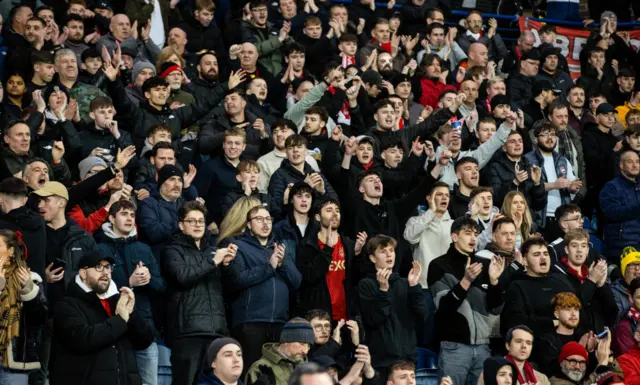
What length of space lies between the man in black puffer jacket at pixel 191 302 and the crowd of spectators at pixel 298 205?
0.06 feet

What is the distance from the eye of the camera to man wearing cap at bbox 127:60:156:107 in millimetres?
14906

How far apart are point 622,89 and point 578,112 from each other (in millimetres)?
1965

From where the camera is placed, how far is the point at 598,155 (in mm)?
16406

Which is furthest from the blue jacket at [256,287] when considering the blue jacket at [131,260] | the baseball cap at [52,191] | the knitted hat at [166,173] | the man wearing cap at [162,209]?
the baseball cap at [52,191]

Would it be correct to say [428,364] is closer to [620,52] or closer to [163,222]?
[163,222]

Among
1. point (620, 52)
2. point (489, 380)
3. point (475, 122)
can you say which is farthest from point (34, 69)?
point (620, 52)

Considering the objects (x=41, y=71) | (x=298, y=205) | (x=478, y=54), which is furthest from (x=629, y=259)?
(x=41, y=71)

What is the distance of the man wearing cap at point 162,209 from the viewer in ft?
39.0

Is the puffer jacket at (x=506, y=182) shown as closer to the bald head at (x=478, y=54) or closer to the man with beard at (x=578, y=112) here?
the man with beard at (x=578, y=112)

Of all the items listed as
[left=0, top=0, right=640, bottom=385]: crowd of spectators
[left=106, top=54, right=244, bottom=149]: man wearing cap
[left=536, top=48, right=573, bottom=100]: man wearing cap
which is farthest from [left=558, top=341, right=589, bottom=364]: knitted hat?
[left=536, top=48, right=573, bottom=100]: man wearing cap

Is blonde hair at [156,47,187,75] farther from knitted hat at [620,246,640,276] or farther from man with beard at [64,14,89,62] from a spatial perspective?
knitted hat at [620,246,640,276]

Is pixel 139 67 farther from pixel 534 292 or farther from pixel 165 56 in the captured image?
pixel 534 292

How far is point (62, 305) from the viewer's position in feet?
33.3

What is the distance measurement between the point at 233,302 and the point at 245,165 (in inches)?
71.4
